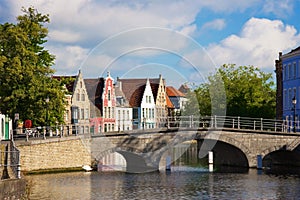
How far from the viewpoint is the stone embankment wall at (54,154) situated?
134ft

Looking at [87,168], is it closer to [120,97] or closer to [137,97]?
[120,97]

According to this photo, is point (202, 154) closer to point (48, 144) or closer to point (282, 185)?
point (48, 144)

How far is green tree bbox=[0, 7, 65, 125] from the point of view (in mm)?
44344

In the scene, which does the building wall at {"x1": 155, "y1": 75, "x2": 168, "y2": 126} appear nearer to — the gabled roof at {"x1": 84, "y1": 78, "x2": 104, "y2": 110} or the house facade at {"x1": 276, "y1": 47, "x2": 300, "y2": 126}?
the gabled roof at {"x1": 84, "y1": 78, "x2": 104, "y2": 110}

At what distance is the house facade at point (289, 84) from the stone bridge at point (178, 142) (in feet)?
38.7

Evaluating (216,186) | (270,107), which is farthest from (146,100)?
(216,186)

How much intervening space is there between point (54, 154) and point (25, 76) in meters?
5.61

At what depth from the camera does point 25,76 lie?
146 feet

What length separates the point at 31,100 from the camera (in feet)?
146

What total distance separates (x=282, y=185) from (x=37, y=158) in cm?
1481

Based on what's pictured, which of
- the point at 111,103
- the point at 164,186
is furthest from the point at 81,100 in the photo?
the point at 164,186

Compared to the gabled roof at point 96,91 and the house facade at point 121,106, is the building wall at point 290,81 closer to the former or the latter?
the gabled roof at point 96,91

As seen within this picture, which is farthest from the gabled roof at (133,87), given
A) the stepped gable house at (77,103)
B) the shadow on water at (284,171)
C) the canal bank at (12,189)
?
the canal bank at (12,189)

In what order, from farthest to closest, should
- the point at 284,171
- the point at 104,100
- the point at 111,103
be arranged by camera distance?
the point at 111,103, the point at 104,100, the point at 284,171
